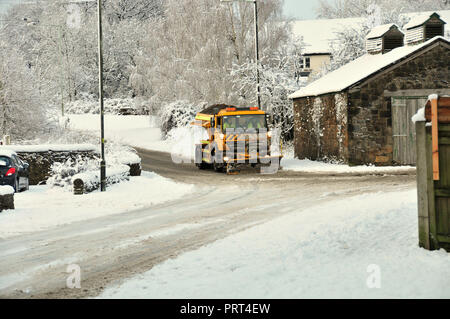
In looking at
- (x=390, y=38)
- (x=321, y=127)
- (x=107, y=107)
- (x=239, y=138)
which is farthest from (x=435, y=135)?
(x=107, y=107)

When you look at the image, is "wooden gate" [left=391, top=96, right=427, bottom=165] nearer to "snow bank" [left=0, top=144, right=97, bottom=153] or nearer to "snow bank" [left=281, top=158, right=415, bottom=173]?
"snow bank" [left=281, top=158, right=415, bottom=173]

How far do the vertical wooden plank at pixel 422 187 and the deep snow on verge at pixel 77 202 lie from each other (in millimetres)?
7999

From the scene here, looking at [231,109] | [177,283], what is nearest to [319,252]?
[177,283]

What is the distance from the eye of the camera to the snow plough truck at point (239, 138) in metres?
26.4

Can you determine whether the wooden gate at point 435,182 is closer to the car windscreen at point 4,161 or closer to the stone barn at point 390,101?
the car windscreen at point 4,161

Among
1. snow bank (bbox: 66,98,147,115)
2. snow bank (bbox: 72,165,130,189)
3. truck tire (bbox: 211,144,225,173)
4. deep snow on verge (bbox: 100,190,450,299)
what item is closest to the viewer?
deep snow on verge (bbox: 100,190,450,299)

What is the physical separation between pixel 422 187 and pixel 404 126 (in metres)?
19.8

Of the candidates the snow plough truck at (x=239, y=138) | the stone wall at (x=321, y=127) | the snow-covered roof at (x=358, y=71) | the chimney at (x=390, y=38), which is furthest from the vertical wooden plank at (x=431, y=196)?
the chimney at (x=390, y=38)

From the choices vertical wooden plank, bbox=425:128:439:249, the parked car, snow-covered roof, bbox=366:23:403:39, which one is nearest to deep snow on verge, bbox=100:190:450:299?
vertical wooden plank, bbox=425:128:439:249

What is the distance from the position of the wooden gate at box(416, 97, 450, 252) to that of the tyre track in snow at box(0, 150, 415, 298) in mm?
3702

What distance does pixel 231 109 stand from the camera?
26938mm

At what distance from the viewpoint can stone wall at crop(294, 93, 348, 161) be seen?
28.9m

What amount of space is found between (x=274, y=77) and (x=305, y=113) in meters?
5.02

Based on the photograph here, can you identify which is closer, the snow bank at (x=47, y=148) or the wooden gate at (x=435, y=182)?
the wooden gate at (x=435, y=182)
